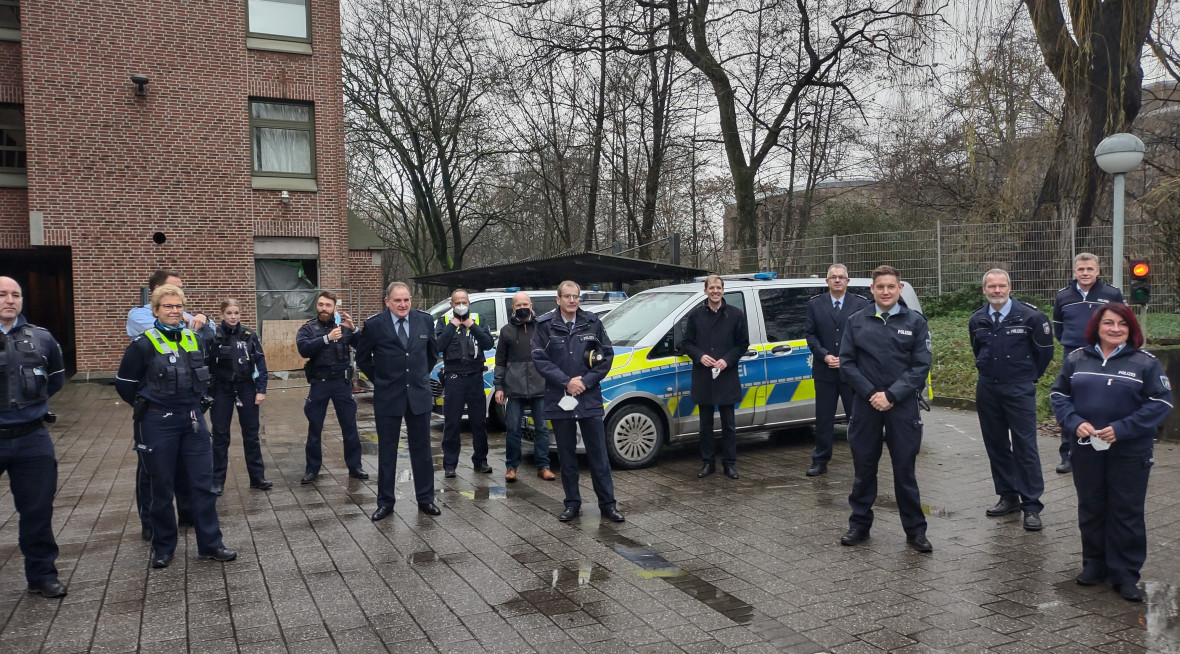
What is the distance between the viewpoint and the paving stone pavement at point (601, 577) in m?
4.35

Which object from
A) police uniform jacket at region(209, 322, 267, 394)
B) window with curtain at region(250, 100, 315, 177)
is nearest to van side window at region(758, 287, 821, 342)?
police uniform jacket at region(209, 322, 267, 394)

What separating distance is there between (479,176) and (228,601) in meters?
29.3

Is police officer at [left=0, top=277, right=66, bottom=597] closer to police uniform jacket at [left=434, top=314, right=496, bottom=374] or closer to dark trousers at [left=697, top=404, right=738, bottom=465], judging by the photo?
police uniform jacket at [left=434, top=314, right=496, bottom=374]

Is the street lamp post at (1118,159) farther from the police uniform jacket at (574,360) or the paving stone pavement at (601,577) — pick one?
the police uniform jacket at (574,360)

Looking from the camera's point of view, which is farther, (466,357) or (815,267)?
(815,267)

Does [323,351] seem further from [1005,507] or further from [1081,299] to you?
[1081,299]

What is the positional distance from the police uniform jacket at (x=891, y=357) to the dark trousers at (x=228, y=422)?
5.44m

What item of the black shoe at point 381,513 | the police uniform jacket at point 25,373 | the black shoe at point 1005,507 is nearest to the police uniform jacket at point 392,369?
the black shoe at point 381,513

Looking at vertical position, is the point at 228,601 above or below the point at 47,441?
below

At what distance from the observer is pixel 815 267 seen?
1867 cm

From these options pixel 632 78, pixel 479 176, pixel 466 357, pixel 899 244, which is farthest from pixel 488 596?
pixel 479 176

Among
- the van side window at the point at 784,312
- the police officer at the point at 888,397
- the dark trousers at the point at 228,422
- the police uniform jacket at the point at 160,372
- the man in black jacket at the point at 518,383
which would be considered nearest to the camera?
the police uniform jacket at the point at 160,372

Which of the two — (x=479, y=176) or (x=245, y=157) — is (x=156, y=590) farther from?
(x=479, y=176)

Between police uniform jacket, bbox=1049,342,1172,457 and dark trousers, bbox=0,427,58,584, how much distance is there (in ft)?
20.0
